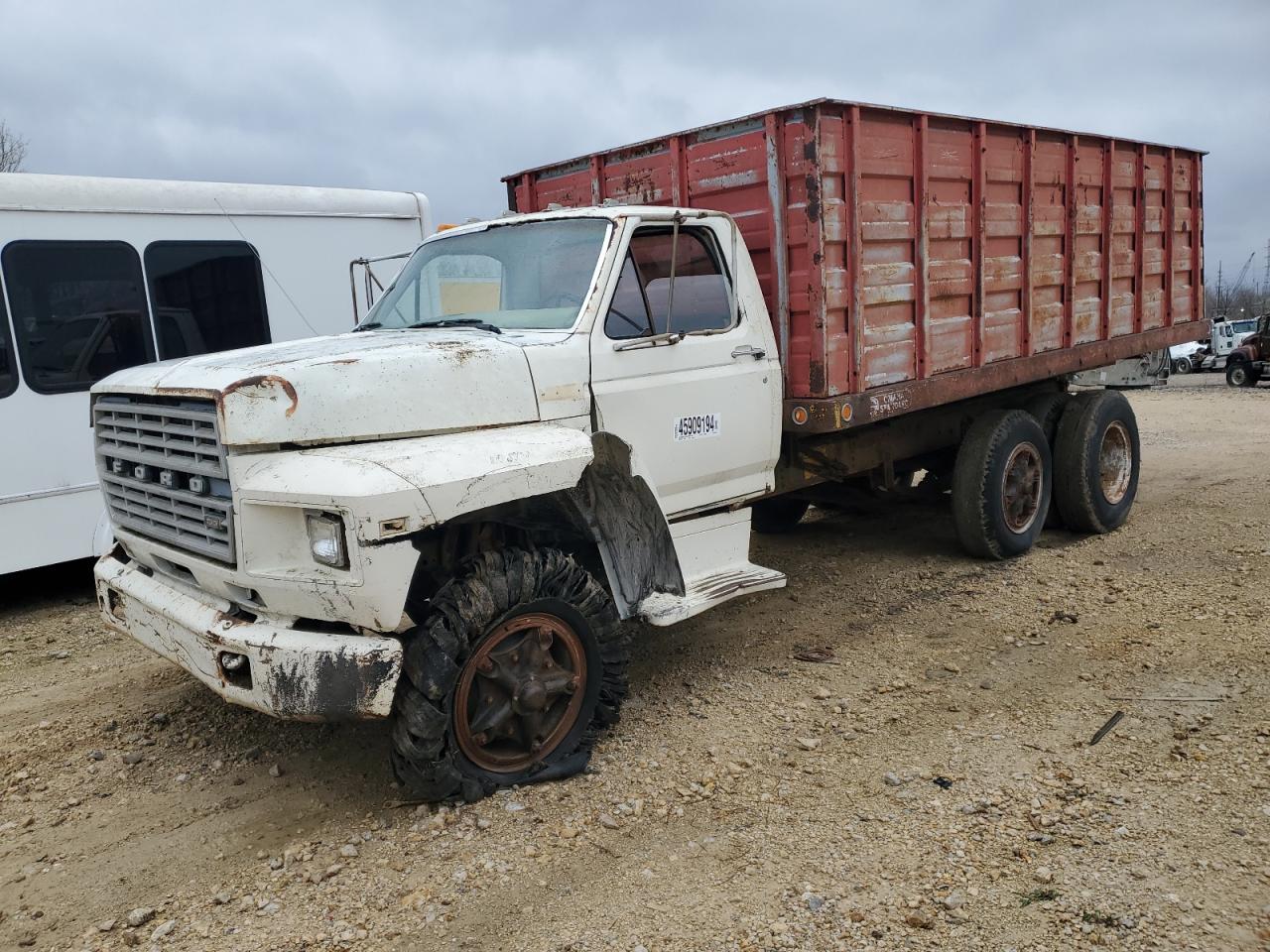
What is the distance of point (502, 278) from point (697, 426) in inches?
44.3

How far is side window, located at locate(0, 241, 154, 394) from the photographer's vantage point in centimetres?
666

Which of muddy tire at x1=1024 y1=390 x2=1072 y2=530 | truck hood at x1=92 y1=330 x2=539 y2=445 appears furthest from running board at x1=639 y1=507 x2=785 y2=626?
muddy tire at x1=1024 y1=390 x2=1072 y2=530

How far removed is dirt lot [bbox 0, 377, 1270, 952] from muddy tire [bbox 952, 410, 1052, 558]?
2.66 feet

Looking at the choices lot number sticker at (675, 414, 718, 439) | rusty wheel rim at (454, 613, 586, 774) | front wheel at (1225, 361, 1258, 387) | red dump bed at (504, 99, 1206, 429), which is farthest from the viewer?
front wheel at (1225, 361, 1258, 387)

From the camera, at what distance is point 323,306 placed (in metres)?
8.14

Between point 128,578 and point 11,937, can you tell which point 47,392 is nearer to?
point 128,578

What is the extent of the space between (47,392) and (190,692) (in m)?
2.90

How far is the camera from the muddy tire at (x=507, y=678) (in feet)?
11.8

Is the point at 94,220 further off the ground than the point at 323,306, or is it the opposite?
the point at 94,220

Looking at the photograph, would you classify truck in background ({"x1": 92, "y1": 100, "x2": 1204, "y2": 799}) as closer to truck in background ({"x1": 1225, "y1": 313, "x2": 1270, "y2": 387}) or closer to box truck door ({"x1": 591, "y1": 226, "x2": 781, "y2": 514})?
box truck door ({"x1": 591, "y1": 226, "x2": 781, "y2": 514})

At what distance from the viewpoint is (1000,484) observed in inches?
265

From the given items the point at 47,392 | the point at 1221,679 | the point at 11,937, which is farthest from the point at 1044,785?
the point at 47,392

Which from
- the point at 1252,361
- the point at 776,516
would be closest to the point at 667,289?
the point at 776,516

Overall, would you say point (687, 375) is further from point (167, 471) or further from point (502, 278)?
point (167, 471)
